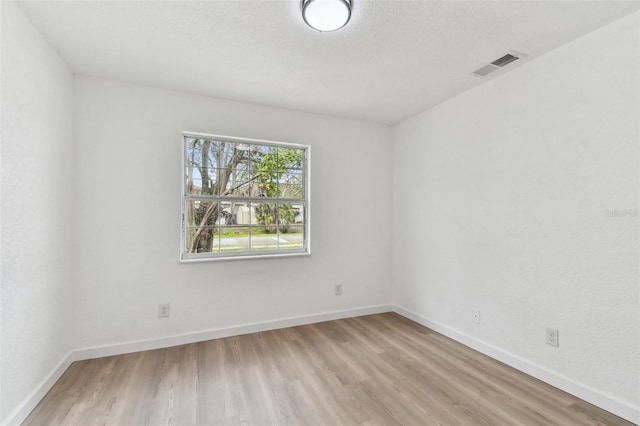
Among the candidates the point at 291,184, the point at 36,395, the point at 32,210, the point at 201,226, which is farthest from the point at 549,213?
the point at 36,395

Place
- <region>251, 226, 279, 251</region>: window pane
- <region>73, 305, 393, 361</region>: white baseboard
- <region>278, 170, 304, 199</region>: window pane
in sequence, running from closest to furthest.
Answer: <region>73, 305, 393, 361</region>: white baseboard
<region>251, 226, 279, 251</region>: window pane
<region>278, 170, 304, 199</region>: window pane

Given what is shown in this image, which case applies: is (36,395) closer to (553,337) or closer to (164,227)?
(164,227)

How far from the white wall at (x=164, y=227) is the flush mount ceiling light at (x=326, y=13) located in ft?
5.11

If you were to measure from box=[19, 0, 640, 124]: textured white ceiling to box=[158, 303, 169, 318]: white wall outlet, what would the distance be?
2053 millimetres

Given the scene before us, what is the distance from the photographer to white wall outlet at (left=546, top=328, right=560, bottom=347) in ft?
6.81

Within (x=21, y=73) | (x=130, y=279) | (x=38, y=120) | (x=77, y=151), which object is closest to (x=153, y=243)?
(x=130, y=279)

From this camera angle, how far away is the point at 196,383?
6.93 ft

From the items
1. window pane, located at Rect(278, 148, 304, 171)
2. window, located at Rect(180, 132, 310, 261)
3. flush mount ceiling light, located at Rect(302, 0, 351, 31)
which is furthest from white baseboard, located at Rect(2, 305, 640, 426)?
flush mount ceiling light, located at Rect(302, 0, 351, 31)

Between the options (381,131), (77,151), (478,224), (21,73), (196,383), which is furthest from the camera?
(381,131)

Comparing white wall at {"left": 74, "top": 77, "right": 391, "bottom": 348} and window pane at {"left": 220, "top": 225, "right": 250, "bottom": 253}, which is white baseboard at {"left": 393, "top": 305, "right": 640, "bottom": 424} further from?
window pane at {"left": 220, "top": 225, "right": 250, "bottom": 253}

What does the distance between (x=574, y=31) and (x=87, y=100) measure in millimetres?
3734

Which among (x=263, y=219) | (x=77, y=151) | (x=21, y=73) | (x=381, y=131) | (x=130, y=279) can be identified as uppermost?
(x=381, y=131)

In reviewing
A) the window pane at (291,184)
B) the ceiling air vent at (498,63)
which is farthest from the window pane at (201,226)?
the ceiling air vent at (498,63)

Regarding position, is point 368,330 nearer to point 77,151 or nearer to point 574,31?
point 574,31
